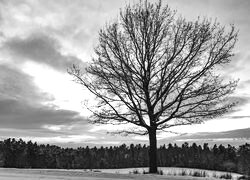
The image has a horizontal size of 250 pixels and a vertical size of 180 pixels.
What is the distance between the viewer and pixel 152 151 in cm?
1645

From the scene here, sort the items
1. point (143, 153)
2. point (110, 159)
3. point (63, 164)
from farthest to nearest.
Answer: point (63, 164), point (110, 159), point (143, 153)

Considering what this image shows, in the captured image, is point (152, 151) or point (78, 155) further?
point (78, 155)

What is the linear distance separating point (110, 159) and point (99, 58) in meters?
62.7

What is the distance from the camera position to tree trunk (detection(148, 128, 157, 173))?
16.1 m

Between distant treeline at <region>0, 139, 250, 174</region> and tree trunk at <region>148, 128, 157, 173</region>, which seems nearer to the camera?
tree trunk at <region>148, 128, 157, 173</region>

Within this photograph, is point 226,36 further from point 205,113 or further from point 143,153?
point 143,153

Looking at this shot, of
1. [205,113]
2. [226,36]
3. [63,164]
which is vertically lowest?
[63,164]

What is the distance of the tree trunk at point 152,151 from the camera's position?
1610 cm

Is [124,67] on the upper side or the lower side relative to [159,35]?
lower

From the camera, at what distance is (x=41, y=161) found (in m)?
78.9

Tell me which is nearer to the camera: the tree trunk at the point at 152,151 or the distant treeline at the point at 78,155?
the tree trunk at the point at 152,151

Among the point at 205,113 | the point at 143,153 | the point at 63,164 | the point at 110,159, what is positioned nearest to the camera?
the point at 205,113

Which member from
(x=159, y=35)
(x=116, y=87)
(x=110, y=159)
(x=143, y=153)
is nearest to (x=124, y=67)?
(x=116, y=87)

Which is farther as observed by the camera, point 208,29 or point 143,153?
point 143,153
